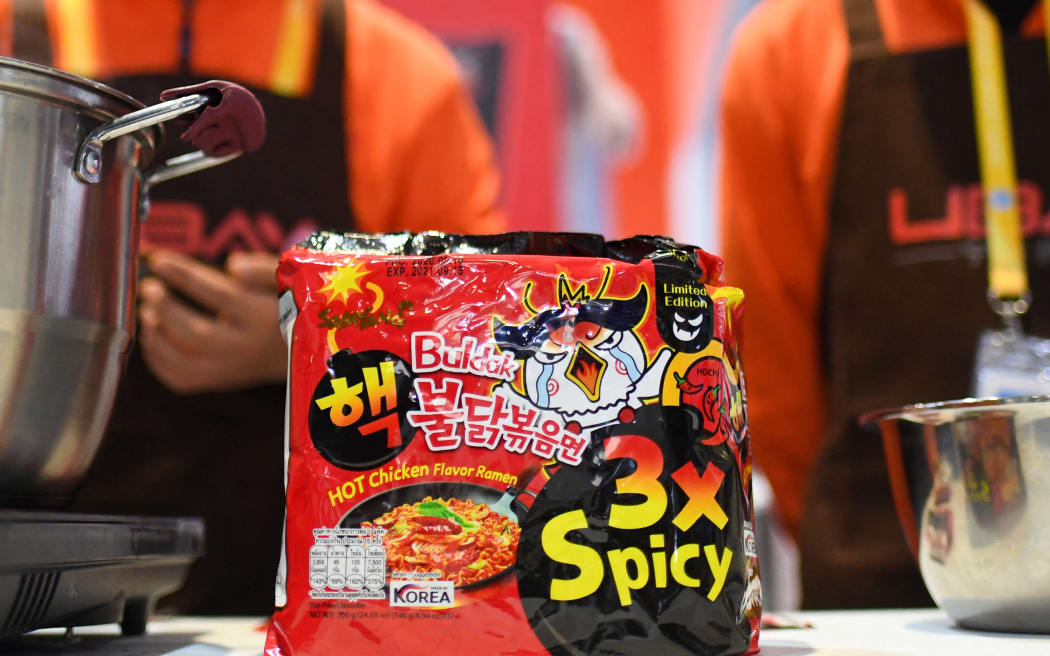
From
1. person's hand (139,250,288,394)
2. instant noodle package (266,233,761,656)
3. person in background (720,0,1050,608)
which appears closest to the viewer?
instant noodle package (266,233,761,656)

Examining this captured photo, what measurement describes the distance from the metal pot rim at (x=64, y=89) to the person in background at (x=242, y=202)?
1.26 ft

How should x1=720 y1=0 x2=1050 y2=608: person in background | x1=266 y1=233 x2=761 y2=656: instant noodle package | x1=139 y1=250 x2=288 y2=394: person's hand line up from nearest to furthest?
x1=266 y1=233 x2=761 y2=656: instant noodle package < x1=139 y1=250 x2=288 y2=394: person's hand < x1=720 y1=0 x2=1050 y2=608: person in background

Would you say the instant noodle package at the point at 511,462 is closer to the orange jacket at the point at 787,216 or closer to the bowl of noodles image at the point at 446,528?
the bowl of noodles image at the point at 446,528

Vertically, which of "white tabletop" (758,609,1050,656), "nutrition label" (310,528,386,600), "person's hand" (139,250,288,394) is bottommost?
"white tabletop" (758,609,1050,656)

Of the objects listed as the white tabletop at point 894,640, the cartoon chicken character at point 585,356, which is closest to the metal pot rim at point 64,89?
the cartoon chicken character at point 585,356

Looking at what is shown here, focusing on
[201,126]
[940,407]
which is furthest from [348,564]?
[940,407]

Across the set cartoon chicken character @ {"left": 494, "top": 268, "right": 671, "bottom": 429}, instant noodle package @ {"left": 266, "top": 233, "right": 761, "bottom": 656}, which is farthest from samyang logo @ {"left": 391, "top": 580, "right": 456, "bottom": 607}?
cartoon chicken character @ {"left": 494, "top": 268, "right": 671, "bottom": 429}

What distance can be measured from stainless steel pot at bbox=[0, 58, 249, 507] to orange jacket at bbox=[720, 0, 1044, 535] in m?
0.77

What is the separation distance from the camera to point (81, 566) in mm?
510

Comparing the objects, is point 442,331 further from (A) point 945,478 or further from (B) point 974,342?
(B) point 974,342

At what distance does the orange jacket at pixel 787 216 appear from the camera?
1106 mm

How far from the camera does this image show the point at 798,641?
22.5 inches

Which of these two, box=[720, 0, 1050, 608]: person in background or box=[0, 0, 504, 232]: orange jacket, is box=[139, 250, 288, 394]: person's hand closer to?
box=[0, 0, 504, 232]: orange jacket

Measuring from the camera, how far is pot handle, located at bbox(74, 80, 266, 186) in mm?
516
